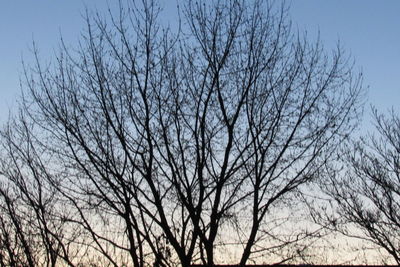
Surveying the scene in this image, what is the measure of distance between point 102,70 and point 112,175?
63.3 inches

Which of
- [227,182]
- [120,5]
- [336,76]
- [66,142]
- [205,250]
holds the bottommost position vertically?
[205,250]

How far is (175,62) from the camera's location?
8.36 metres

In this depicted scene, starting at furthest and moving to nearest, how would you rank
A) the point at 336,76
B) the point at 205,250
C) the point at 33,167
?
the point at 33,167 < the point at 336,76 < the point at 205,250

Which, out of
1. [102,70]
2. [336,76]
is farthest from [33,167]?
[336,76]

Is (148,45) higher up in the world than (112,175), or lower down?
higher up

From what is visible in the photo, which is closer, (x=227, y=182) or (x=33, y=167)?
(x=227, y=182)

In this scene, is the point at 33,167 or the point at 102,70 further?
the point at 33,167

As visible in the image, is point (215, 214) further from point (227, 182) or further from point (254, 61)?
point (254, 61)

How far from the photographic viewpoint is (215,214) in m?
8.04

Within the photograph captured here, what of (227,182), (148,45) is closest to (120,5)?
(148,45)

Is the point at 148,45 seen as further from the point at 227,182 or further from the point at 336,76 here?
the point at 336,76

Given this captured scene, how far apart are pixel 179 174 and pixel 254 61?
208 centimetres

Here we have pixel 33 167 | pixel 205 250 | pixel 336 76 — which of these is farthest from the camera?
pixel 33 167

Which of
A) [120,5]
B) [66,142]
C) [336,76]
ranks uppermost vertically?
[120,5]
